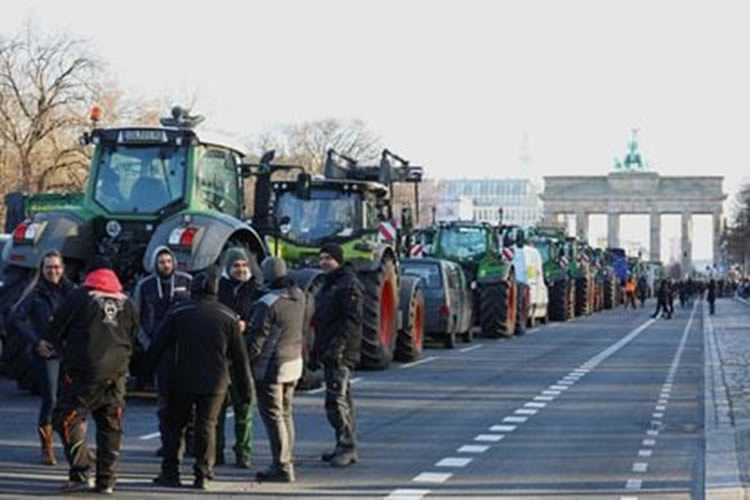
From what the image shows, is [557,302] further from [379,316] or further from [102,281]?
[102,281]

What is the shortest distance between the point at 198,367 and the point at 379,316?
39.4 feet

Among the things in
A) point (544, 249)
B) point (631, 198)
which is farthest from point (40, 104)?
point (631, 198)

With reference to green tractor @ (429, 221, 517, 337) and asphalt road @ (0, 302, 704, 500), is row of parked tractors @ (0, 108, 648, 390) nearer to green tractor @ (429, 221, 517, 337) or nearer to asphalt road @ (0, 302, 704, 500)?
green tractor @ (429, 221, 517, 337)

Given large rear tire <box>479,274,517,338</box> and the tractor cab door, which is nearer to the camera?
the tractor cab door

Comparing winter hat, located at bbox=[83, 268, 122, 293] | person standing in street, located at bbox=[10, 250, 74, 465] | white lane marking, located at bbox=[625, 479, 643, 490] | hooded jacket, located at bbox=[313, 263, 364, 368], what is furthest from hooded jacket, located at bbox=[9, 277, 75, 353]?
white lane marking, located at bbox=[625, 479, 643, 490]

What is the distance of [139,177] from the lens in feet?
62.8

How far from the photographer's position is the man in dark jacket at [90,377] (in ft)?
39.0

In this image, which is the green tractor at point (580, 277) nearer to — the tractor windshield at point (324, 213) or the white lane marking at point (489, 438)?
the tractor windshield at point (324, 213)

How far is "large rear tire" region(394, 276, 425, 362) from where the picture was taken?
27016mm

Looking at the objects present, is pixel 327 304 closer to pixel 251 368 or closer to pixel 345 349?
pixel 345 349

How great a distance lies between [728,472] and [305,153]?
92.7m

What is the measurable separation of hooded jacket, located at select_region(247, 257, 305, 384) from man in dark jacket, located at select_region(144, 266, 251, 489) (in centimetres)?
61

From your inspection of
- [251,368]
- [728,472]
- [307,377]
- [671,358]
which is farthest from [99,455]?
[671,358]

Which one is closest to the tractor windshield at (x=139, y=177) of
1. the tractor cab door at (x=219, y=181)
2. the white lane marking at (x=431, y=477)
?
the tractor cab door at (x=219, y=181)
